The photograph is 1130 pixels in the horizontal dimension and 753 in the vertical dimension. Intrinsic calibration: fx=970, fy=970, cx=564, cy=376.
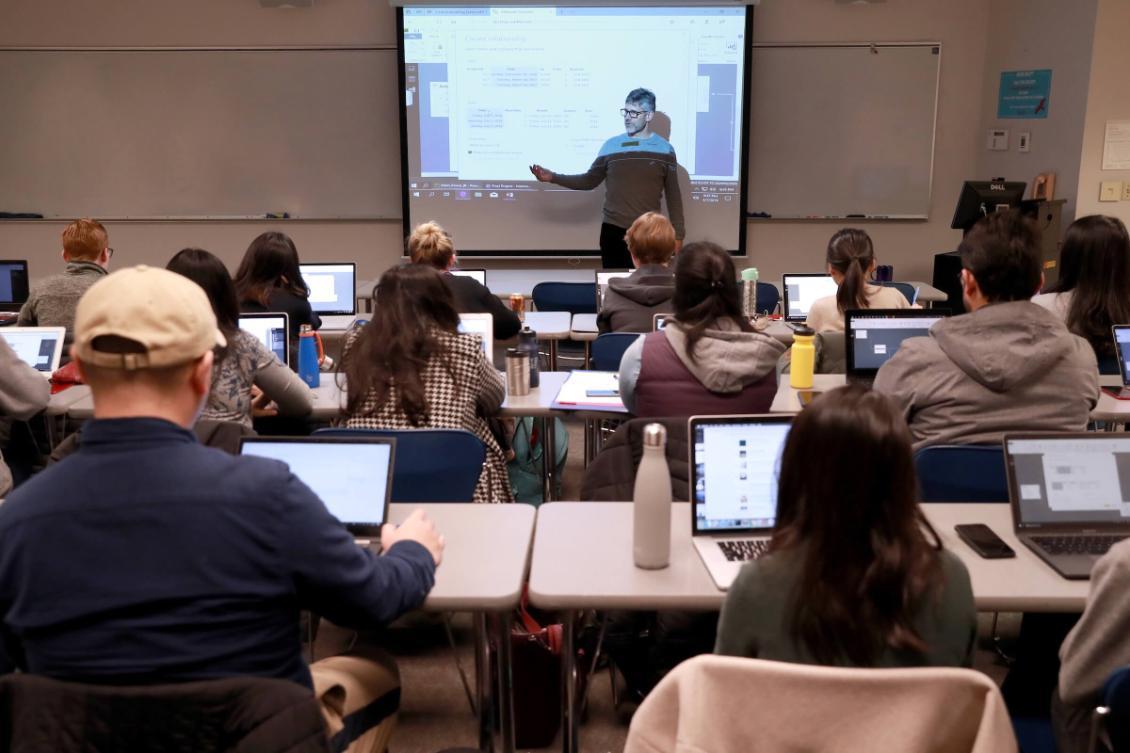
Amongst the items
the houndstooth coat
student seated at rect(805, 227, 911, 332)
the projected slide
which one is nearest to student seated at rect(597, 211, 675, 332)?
student seated at rect(805, 227, 911, 332)

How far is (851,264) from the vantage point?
4.15m

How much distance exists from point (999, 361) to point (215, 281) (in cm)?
220

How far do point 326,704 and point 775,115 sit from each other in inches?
250

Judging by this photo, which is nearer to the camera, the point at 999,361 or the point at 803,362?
the point at 999,361

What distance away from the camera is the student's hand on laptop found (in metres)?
1.97

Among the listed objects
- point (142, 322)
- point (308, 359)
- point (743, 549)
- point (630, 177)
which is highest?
point (630, 177)

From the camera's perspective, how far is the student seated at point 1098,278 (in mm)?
3578

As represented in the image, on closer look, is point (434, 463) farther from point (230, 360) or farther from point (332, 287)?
point (332, 287)

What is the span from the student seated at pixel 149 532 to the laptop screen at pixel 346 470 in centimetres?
69

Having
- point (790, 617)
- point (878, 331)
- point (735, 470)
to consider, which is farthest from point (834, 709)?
point (878, 331)

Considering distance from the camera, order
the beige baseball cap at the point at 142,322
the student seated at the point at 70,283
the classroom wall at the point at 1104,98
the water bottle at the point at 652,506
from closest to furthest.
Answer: the beige baseball cap at the point at 142,322
the water bottle at the point at 652,506
the student seated at the point at 70,283
the classroom wall at the point at 1104,98

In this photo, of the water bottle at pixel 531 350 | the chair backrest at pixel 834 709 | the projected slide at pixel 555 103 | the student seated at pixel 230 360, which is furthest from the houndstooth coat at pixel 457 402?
the projected slide at pixel 555 103

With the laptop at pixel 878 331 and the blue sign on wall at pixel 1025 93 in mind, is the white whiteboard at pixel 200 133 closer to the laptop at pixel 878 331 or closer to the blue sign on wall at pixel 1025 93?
the blue sign on wall at pixel 1025 93

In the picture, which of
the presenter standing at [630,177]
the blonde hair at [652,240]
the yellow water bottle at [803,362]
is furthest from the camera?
the presenter standing at [630,177]
